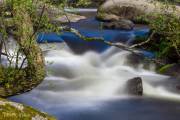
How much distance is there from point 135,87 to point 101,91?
131 centimetres

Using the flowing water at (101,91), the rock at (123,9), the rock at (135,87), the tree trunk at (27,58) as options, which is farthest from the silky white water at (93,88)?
Answer: the rock at (123,9)

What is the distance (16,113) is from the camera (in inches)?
206

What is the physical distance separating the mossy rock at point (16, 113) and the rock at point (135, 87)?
31.4 ft

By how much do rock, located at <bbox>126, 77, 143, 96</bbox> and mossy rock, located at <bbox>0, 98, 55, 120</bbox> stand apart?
9.57m

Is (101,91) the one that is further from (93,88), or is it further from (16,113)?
(16,113)

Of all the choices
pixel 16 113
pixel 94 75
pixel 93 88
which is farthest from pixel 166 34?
pixel 16 113

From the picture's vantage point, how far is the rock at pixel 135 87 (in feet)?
48.7

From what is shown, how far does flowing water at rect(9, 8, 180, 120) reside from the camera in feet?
43.9

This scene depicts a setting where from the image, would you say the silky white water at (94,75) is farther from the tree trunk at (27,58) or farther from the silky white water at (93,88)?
Result: the tree trunk at (27,58)

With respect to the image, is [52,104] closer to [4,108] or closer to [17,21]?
[17,21]

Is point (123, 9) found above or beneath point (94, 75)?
above

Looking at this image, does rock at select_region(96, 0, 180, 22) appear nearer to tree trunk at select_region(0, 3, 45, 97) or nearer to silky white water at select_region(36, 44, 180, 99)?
silky white water at select_region(36, 44, 180, 99)

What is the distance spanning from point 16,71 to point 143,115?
430 cm

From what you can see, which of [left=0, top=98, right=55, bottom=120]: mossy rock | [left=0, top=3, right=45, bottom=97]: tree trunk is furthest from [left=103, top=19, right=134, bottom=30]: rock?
[left=0, top=98, right=55, bottom=120]: mossy rock
